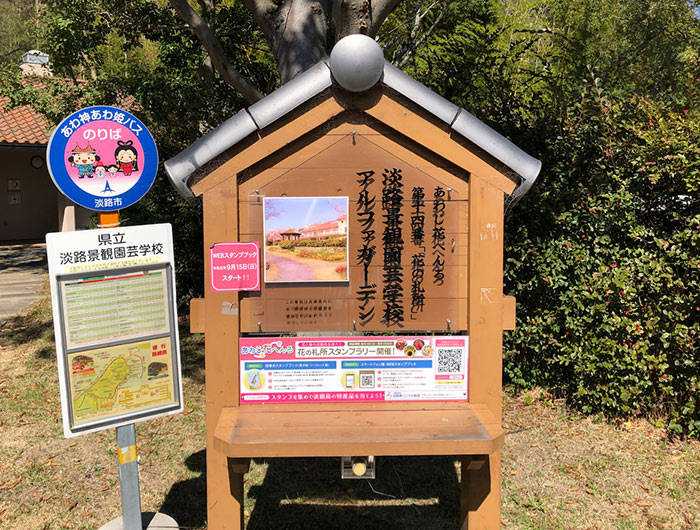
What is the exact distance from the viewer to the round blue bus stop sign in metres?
2.87

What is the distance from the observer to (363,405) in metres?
3.24

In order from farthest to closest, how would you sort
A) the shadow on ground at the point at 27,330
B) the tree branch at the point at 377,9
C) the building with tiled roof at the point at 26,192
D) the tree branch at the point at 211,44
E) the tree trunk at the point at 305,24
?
the building with tiled roof at the point at 26,192
the shadow on ground at the point at 27,330
the tree branch at the point at 211,44
the tree branch at the point at 377,9
the tree trunk at the point at 305,24

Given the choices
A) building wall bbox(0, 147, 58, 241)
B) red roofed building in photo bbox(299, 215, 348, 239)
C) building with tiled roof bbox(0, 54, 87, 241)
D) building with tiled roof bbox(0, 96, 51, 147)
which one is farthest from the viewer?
building wall bbox(0, 147, 58, 241)

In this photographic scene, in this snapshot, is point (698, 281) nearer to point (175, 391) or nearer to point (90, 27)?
point (175, 391)

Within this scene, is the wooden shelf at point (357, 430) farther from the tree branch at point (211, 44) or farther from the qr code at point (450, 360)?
the tree branch at point (211, 44)

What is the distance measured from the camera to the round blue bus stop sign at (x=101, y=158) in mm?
2869

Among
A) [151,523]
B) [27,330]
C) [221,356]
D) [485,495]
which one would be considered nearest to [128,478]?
[151,523]

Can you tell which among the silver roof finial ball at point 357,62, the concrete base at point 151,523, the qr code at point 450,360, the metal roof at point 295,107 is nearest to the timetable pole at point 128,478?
the concrete base at point 151,523

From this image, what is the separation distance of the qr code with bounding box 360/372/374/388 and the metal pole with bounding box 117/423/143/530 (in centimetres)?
129

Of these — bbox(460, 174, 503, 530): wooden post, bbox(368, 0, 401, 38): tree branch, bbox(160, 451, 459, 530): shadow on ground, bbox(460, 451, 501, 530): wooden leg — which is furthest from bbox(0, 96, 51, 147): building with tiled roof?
bbox(460, 451, 501, 530): wooden leg

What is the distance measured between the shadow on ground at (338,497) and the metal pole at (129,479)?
35.1 inches

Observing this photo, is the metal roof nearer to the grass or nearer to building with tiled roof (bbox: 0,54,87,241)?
the grass

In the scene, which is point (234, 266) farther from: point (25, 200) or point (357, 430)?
point (25, 200)

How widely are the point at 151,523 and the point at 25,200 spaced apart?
17.7 metres
